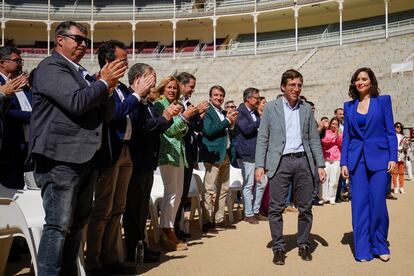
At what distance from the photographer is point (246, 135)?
738 cm

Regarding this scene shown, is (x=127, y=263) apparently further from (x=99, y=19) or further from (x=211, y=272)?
(x=99, y=19)

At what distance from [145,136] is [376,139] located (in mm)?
2518

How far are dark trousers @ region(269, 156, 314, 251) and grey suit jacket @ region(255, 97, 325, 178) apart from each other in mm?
79

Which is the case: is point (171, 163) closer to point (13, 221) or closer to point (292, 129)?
point (292, 129)

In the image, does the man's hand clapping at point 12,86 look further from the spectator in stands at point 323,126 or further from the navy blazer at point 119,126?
the spectator in stands at point 323,126

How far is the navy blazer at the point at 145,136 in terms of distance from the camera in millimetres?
4531

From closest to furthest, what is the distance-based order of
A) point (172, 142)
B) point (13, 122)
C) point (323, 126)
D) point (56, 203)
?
point (56, 203) → point (13, 122) → point (172, 142) → point (323, 126)

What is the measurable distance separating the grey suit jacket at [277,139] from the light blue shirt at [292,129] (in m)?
0.04

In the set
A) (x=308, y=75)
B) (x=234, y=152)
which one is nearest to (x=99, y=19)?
(x=308, y=75)

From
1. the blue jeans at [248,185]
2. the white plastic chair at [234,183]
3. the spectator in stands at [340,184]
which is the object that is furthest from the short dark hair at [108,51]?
the spectator in stands at [340,184]

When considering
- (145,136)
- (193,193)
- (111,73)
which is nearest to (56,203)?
(111,73)

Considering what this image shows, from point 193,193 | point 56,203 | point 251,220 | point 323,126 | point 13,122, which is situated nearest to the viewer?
point 56,203

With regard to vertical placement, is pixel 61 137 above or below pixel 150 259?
above

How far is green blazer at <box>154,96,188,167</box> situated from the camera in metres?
5.16
